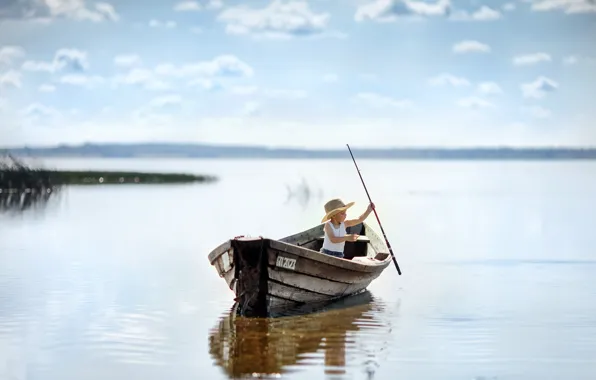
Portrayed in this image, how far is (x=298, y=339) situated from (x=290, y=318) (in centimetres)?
131

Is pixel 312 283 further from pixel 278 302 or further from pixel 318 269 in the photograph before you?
pixel 278 302

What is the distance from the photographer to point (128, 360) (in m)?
13.0

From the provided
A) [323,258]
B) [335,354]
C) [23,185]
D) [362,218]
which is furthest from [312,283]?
[23,185]

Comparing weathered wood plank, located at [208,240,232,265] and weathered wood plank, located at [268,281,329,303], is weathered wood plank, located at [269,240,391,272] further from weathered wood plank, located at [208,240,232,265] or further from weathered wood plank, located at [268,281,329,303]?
weathered wood plank, located at [208,240,232,265]

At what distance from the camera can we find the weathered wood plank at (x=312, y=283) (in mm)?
15344

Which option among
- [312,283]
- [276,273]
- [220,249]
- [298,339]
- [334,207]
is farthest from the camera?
[334,207]

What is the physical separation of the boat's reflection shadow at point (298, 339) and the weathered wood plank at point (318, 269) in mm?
443

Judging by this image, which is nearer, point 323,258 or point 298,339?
point 298,339

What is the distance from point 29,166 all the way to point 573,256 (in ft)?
88.8

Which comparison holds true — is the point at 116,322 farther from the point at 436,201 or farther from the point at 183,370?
the point at 436,201

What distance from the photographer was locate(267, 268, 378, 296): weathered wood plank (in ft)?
50.3

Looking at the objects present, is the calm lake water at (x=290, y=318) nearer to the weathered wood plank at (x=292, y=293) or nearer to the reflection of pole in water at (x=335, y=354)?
the reflection of pole in water at (x=335, y=354)

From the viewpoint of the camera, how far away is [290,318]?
51.2 ft

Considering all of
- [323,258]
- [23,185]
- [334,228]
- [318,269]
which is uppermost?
[23,185]
